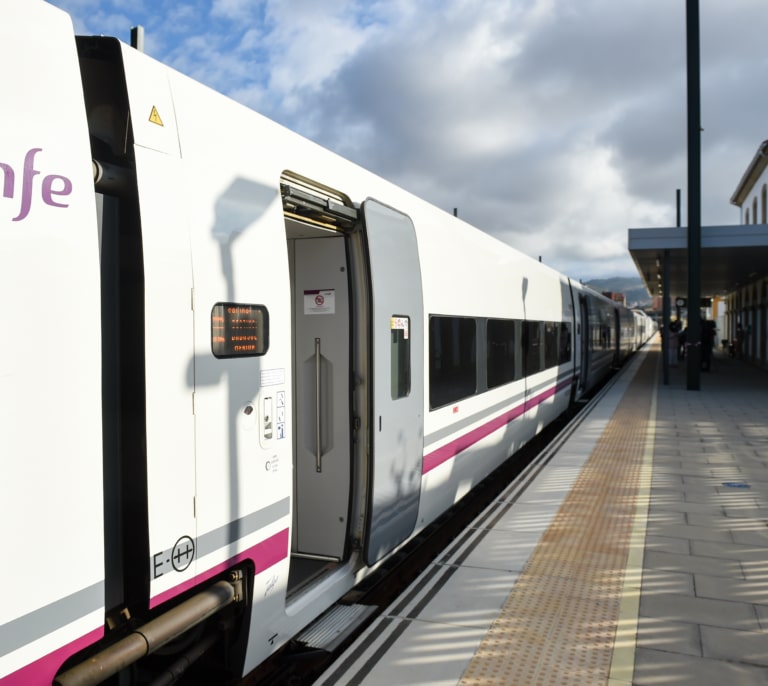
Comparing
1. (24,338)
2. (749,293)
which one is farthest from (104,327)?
(749,293)

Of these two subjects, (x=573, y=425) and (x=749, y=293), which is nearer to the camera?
(x=573, y=425)

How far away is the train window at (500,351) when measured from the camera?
727 cm

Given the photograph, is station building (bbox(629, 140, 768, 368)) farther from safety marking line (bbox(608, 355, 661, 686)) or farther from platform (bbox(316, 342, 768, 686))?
safety marking line (bbox(608, 355, 661, 686))

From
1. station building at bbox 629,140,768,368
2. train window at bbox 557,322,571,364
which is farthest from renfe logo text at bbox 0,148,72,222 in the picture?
station building at bbox 629,140,768,368

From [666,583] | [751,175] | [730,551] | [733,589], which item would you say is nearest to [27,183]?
[666,583]

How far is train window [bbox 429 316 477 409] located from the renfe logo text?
11.6ft

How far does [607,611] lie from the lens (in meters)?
4.11

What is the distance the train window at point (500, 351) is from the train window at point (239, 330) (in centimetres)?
430

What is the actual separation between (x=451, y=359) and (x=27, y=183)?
4262 millimetres

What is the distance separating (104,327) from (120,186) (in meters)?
0.52

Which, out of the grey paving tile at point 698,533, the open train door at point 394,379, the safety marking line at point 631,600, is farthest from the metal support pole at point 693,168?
the open train door at point 394,379

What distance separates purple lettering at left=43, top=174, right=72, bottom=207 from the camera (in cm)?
211

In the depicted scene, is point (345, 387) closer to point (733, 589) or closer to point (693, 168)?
point (733, 589)

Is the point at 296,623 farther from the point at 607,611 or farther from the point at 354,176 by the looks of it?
the point at 354,176
